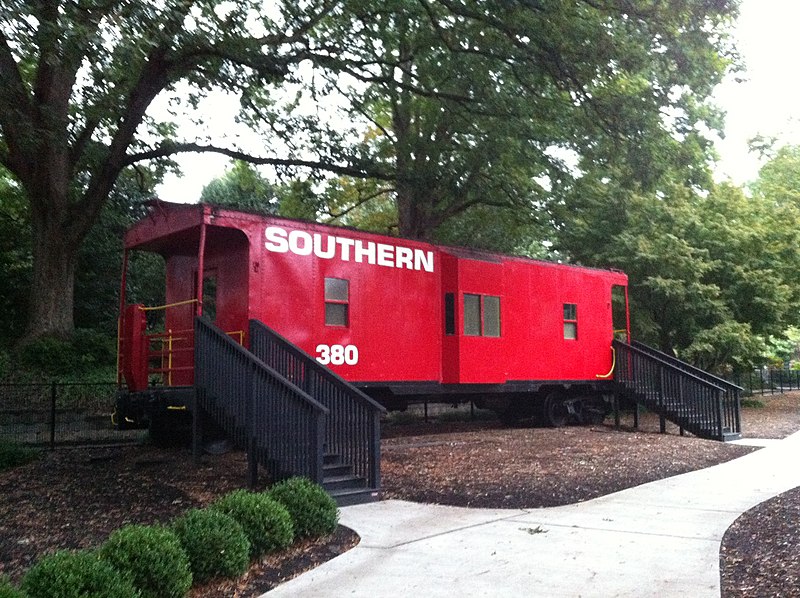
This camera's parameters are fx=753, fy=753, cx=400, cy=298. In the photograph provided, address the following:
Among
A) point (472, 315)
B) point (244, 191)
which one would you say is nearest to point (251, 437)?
point (472, 315)

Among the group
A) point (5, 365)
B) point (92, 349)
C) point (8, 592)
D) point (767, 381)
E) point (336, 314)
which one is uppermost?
point (336, 314)

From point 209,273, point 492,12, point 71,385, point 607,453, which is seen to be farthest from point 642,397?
point 71,385

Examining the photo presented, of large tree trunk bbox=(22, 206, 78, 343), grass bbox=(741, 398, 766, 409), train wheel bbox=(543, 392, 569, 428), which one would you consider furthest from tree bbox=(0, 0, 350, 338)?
grass bbox=(741, 398, 766, 409)

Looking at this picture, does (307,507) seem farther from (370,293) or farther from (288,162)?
(288,162)

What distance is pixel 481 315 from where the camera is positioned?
13953mm

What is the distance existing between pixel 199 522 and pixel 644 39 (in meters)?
10.8

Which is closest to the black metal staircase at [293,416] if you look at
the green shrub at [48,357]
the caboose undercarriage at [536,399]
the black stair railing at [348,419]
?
the black stair railing at [348,419]

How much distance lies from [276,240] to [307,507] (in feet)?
17.5

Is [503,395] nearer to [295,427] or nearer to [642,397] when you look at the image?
[642,397]

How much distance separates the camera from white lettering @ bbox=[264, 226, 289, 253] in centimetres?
1090

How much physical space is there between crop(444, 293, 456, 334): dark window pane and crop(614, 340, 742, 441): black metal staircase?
505 cm

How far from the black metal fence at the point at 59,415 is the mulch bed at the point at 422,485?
4.33 ft

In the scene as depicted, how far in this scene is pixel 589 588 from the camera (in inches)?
200

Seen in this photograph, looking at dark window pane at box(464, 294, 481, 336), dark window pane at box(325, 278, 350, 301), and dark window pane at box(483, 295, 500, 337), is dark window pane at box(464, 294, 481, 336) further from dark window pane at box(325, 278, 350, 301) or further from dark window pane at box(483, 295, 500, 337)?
dark window pane at box(325, 278, 350, 301)
